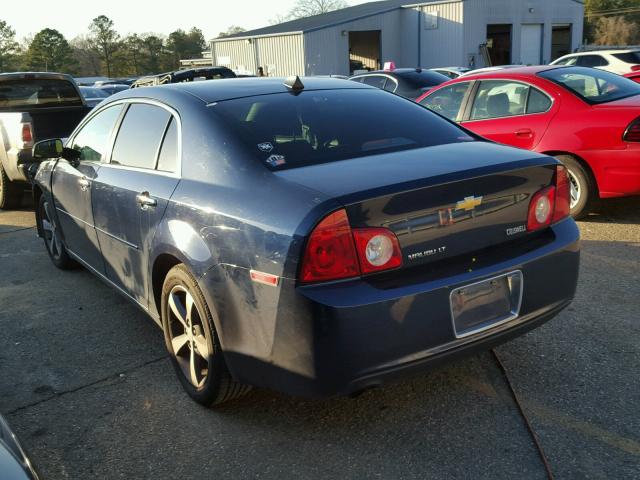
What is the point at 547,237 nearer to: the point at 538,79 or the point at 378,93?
the point at 378,93

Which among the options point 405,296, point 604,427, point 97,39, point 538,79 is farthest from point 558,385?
point 97,39

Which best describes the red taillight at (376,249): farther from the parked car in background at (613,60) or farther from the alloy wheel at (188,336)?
the parked car in background at (613,60)

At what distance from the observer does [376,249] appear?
2504mm

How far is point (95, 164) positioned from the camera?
4281 mm

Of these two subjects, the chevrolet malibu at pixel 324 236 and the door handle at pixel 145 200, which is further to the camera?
the door handle at pixel 145 200

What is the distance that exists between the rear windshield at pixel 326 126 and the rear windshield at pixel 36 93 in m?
7.28

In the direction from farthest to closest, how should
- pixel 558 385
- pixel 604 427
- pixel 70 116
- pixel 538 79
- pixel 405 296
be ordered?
pixel 70 116 < pixel 538 79 < pixel 558 385 < pixel 604 427 < pixel 405 296

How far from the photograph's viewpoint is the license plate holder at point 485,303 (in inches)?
104

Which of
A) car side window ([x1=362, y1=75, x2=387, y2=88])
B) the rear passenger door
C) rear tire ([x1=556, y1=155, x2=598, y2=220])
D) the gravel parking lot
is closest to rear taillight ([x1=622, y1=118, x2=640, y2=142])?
rear tire ([x1=556, y1=155, x2=598, y2=220])

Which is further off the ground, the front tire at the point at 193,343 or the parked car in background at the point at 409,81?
the parked car in background at the point at 409,81

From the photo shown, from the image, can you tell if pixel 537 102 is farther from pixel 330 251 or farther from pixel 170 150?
pixel 330 251

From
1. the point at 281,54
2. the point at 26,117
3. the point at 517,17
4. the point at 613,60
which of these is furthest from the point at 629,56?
the point at 281,54

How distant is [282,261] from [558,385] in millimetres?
1646

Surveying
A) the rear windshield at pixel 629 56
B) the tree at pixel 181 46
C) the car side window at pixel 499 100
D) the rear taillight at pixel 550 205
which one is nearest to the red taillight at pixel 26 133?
the car side window at pixel 499 100
